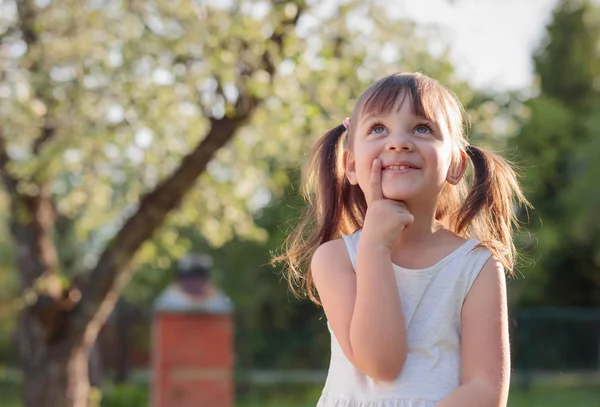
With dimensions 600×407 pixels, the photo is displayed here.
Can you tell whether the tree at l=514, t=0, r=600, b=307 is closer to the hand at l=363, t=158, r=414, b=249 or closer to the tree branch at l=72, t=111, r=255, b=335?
the tree branch at l=72, t=111, r=255, b=335

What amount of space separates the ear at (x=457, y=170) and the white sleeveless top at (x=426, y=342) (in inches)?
6.1

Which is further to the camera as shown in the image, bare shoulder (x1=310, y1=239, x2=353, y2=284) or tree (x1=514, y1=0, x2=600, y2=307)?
tree (x1=514, y1=0, x2=600, y2=307)

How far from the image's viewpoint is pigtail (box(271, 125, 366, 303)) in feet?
6.84

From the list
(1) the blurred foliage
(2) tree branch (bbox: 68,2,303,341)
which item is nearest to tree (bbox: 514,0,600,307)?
(1) the blurred foliage

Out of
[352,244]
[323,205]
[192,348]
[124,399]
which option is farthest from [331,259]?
[124,399]

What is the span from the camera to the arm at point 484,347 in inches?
66.7

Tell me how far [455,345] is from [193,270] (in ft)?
31.0

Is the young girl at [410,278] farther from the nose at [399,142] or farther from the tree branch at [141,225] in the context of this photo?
the tree branch at [141,225]

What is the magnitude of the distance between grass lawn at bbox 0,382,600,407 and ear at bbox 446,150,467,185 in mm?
14491

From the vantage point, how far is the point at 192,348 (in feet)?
34.9

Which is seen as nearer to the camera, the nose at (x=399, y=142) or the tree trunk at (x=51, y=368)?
the nose at (x=399, y=142)

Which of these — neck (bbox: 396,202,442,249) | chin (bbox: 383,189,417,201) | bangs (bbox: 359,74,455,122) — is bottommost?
neck (bbox: 396,202,442,249)

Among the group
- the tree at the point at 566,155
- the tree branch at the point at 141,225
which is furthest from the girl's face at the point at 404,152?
the tree at the point at 566,155

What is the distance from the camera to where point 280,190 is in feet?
32.8
